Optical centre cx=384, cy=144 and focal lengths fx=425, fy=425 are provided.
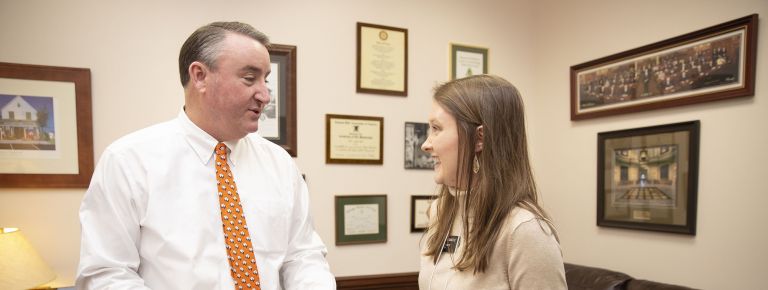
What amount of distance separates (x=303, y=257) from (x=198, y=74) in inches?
28.3

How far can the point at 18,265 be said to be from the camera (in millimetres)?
1844

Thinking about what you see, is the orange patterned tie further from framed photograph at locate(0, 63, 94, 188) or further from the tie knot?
framed photograph at locate(0, 63, 94, 188)

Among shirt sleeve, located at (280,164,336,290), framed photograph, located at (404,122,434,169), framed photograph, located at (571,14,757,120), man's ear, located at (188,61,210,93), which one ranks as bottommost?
shirt sleeve, located at (280,164,336,290)

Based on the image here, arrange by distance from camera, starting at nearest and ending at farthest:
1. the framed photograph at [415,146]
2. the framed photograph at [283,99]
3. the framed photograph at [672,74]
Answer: the framed photograph at [672,74]
the framed photograph at [283,99]
the framed photograph at [415,146]

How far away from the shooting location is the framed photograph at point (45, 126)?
7.04ft

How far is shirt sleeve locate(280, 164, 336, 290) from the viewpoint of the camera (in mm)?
1462

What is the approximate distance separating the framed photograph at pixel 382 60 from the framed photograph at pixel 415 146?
246 millimetres

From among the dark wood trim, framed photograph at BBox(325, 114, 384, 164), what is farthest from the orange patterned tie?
the dark wood trim

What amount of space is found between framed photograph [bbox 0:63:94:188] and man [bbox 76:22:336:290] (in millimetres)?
1198

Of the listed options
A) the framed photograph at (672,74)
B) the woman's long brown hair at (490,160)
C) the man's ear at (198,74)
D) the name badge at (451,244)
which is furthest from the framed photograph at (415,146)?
the man's ear at (198,74)

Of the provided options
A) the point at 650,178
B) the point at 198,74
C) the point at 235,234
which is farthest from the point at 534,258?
the point at 650,178

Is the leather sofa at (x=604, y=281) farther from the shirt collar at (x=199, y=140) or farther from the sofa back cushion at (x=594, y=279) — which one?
the shirt collar at (x=199, y=140)

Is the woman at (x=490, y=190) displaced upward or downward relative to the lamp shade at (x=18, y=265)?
upward

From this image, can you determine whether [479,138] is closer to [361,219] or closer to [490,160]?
[490,160]
